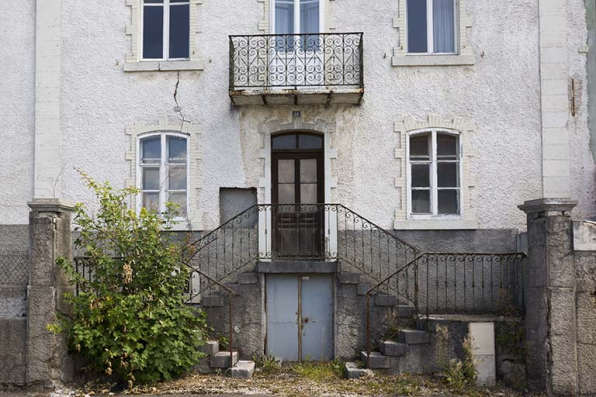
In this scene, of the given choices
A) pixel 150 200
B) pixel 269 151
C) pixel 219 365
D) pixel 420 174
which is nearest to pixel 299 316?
pixel 219 365

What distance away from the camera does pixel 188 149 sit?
12.8 m

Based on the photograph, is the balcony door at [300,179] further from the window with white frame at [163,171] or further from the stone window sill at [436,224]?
the window with white frame at [163,171]

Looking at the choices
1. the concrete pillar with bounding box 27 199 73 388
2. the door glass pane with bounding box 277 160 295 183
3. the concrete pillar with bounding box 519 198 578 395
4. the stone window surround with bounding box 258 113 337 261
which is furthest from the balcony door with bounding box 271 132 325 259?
the concrete pillar with bounding box 519 198 578 395

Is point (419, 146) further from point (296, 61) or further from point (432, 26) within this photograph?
point (296, 61)

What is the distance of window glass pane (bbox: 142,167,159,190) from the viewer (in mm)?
12875

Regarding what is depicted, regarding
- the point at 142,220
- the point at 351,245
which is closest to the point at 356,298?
the point at 351,245

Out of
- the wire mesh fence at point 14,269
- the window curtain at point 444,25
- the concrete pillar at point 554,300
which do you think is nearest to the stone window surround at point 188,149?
the wire mesh fence at point 14,269

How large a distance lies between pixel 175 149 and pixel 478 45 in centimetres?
612

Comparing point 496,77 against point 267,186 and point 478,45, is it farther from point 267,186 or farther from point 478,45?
point 267,186

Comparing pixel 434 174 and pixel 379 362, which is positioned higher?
pixel 434 174

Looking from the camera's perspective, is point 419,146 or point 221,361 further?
point 419,146

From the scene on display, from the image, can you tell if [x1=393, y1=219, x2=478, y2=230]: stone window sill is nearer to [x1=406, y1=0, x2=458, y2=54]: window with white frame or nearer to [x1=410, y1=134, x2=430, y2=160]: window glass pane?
[x1=410, y1=134, x2=430, y2=160]: window glass pane

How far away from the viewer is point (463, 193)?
12.4m

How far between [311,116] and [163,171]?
302 centimetres
